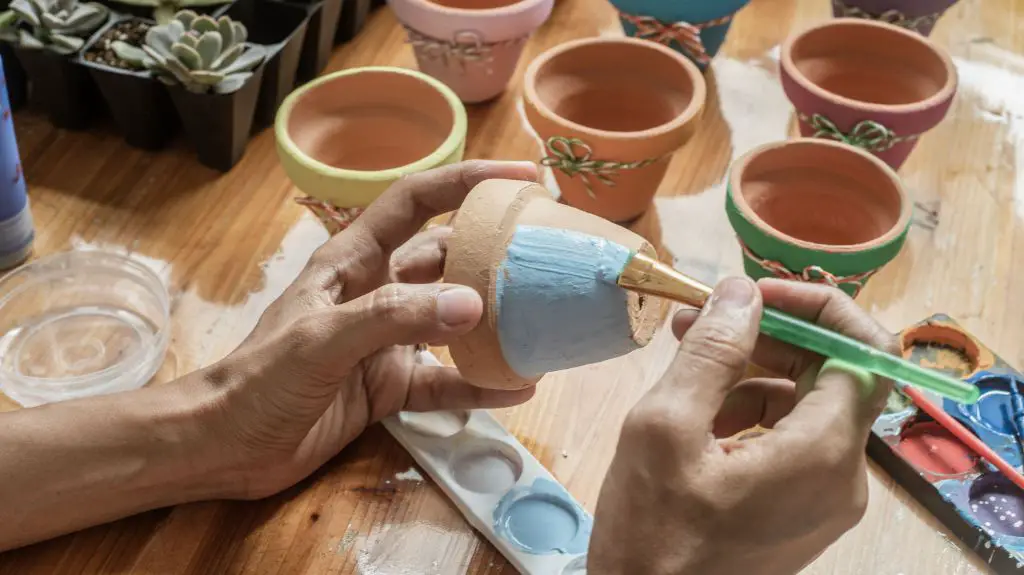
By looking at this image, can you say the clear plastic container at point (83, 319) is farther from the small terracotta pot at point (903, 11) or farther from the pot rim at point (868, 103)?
the small terracotta pot at point (903, 11)

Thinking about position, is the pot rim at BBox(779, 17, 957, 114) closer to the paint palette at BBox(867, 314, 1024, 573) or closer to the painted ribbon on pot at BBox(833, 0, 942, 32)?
the painted ribbon on pot at BBox(833, 0, 942, 32)

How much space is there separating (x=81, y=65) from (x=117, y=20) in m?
0.08

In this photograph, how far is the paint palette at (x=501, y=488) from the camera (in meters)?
0.67

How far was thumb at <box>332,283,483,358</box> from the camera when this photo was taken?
1.82 ft

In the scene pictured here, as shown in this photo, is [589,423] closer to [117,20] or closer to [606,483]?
[606,483]

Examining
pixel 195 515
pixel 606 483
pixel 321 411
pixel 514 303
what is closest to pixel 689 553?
pixel 606 483

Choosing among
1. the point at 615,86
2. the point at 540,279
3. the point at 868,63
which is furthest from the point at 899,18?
the point at 540,279

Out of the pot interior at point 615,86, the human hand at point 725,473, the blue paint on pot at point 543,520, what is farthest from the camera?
the pot interior at point 615,86

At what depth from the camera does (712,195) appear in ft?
3.25

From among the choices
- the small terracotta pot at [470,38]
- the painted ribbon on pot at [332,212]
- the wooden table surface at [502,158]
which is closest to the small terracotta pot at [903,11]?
the wooden table surface at [502,158]

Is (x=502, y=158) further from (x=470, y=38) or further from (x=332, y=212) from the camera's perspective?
(x=332, y=212)

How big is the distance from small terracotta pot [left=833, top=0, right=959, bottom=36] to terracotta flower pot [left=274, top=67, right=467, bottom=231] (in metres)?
0.53

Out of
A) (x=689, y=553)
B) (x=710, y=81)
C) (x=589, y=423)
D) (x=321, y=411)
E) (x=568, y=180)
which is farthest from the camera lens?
(x=710, y=81)

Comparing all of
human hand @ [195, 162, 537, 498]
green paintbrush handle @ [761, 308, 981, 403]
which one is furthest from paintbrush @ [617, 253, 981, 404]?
human hand @ [195, 162, 537, 498]
